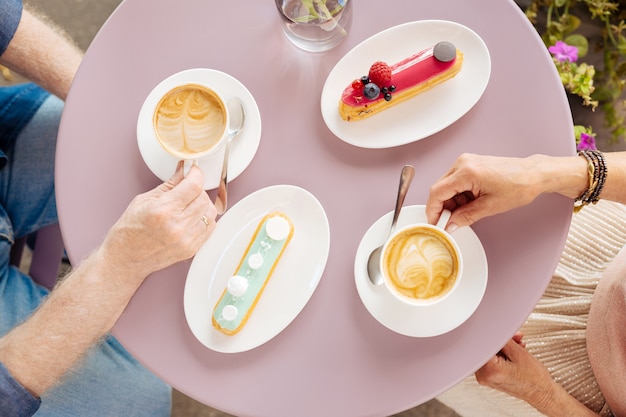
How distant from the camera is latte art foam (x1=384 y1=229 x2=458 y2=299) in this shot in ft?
3.59

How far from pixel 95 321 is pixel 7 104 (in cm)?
76

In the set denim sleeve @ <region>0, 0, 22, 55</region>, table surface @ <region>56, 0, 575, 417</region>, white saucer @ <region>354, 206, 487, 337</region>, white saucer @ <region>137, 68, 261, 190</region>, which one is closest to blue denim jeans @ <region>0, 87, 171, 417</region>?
denim sleeve @ <region>0, 0, 22, 55</region>

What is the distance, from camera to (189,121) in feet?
3.82

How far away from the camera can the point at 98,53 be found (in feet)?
4.07

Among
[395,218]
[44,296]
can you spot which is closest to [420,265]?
[395,218]

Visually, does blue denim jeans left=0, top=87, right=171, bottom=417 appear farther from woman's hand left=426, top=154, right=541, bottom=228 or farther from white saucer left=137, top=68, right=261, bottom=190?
woman's hand left=426, top=154, right=541, bottom=228

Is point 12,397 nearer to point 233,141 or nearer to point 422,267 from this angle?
point 233,141

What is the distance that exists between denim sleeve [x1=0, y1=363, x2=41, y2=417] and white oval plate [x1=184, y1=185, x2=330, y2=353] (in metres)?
0.37

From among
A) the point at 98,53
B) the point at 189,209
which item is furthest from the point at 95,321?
the point at 98,53

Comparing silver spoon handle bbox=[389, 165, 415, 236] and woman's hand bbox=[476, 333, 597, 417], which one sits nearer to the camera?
silver spoon handle bbox=[389, 165, 415, 236]

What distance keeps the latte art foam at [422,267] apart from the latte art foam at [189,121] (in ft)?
1.37

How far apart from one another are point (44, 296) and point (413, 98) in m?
1.09

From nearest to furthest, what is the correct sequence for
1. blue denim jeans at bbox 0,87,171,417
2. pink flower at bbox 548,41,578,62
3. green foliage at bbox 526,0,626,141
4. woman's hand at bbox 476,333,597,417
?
1. woman's hand at bbox 476,333,597,417
2. blue denim jeans at bbox 0,87,171,417
3. pink flower at bbox 548,41,578,62
4. green foliage at bbox 526,0,626,141

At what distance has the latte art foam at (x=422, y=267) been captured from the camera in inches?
43.0
